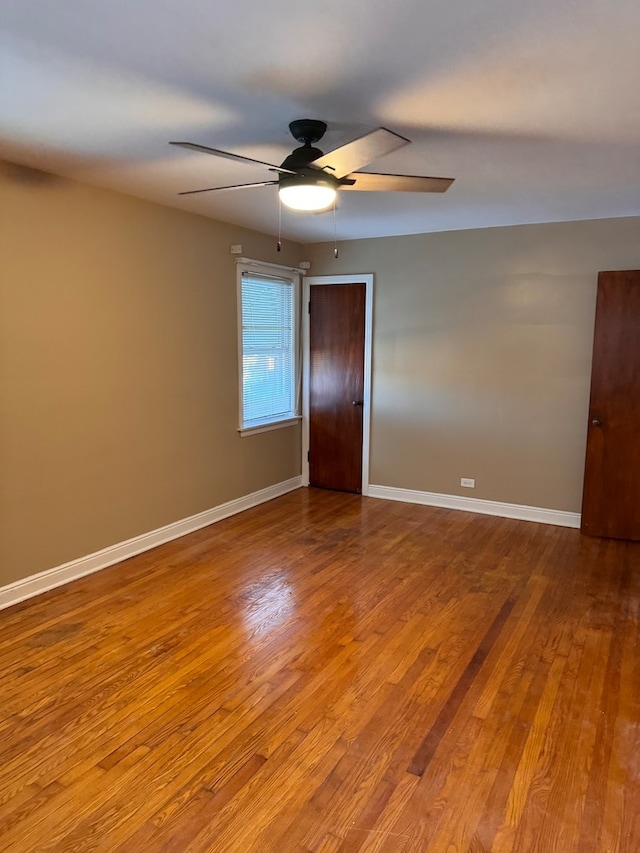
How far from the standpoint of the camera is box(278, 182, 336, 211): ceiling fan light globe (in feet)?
8.05

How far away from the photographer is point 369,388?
5562 mm

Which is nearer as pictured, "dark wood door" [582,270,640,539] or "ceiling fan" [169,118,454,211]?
"ceiling fan" [169,118,454,211]

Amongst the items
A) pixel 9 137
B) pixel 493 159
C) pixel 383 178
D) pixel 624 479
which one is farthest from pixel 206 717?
pixel 624 479

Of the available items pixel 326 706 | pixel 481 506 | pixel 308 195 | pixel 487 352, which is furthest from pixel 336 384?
pixel 326 706

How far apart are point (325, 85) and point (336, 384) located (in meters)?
3.74

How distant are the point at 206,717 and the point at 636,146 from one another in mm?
3331

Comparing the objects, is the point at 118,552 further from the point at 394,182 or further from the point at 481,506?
the point at 481,506

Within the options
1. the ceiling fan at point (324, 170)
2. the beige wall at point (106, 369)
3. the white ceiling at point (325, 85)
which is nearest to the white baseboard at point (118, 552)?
the beige wall at point (106, 369)

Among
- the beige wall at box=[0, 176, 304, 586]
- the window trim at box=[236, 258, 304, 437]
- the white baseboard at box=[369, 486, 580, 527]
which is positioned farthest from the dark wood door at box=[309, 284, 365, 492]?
the beige wall at box=[0, 176, 304, 586]

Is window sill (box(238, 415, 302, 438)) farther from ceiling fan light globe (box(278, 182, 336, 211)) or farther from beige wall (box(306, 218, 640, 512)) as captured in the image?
ceiling fan light globe (box(278, 182, 336, 211))

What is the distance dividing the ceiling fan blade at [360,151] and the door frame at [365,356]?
297 cm

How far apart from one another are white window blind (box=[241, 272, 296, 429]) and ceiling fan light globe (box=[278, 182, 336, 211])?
243cm

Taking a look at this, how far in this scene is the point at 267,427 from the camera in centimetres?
543

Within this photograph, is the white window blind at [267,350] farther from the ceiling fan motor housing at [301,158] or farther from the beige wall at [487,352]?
the ceiling fan motor housing at [301,158]
